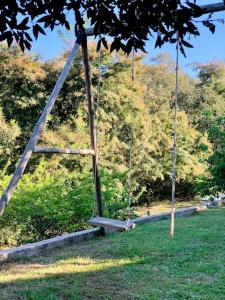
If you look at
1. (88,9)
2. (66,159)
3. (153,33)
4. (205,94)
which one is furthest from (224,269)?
(205,94)

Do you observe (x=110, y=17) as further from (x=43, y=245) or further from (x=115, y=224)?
(x=43, y=245)

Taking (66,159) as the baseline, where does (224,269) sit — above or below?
above

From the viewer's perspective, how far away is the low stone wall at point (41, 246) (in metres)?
5.60

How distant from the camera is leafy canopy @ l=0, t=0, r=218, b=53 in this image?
2361 millimetres

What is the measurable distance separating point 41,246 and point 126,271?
5.84 feet

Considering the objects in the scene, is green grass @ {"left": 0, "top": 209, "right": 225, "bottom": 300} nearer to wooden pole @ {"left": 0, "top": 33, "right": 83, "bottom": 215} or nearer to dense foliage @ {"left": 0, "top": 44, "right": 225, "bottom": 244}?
wooden pole @ {"left": 0, "top": 33, "right": 83, "bottom": 215}

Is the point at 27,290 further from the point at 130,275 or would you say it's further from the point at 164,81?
the point at 164,81

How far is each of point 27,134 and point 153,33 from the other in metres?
13.4

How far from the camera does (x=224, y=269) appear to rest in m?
4.73

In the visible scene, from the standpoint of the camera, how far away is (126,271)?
475 cm

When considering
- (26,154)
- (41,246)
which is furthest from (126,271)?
(26,154)

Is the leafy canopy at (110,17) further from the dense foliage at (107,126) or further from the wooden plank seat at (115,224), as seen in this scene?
the dense foliage at (107,126)

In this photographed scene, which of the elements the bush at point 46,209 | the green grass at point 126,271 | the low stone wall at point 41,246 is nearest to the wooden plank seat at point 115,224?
the green grass at point 126,271

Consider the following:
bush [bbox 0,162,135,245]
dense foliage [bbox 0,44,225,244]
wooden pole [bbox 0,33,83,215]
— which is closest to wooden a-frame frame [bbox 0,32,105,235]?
wooden pole [bbox 0,33,83,215]
